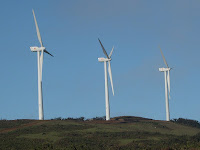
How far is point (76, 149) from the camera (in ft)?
240

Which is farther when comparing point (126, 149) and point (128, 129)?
point (128, 129)

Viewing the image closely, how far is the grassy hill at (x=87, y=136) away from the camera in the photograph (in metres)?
79.1

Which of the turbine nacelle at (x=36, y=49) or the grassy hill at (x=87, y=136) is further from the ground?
the turbine nacelle at (x=36, y=49)

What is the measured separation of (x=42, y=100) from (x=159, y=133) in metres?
25.3

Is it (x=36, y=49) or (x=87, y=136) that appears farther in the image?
(x=36, y=49)

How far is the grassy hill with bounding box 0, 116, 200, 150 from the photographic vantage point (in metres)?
79.1

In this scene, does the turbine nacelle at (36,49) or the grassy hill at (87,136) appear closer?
the grassy hill at (87,136)

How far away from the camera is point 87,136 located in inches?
3615

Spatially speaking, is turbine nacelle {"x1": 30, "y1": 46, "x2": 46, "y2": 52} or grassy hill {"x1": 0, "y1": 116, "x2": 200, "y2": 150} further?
turbine nacelle {"x1": 30, "y1": 46, "x2": 46, "y2": 52}

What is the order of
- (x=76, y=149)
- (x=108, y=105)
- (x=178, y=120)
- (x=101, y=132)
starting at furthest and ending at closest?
(x=178, y=120)
(x=108, y=105)
(x=101, y=132)
(x=76, y=149)

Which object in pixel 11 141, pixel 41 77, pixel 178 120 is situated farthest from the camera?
pixel 178 120

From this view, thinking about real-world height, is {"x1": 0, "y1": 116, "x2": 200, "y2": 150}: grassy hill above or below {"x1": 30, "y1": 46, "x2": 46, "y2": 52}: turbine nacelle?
below

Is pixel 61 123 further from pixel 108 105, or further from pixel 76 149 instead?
pixel 76 149

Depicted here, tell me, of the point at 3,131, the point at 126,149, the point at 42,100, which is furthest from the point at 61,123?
the point at 126,149
